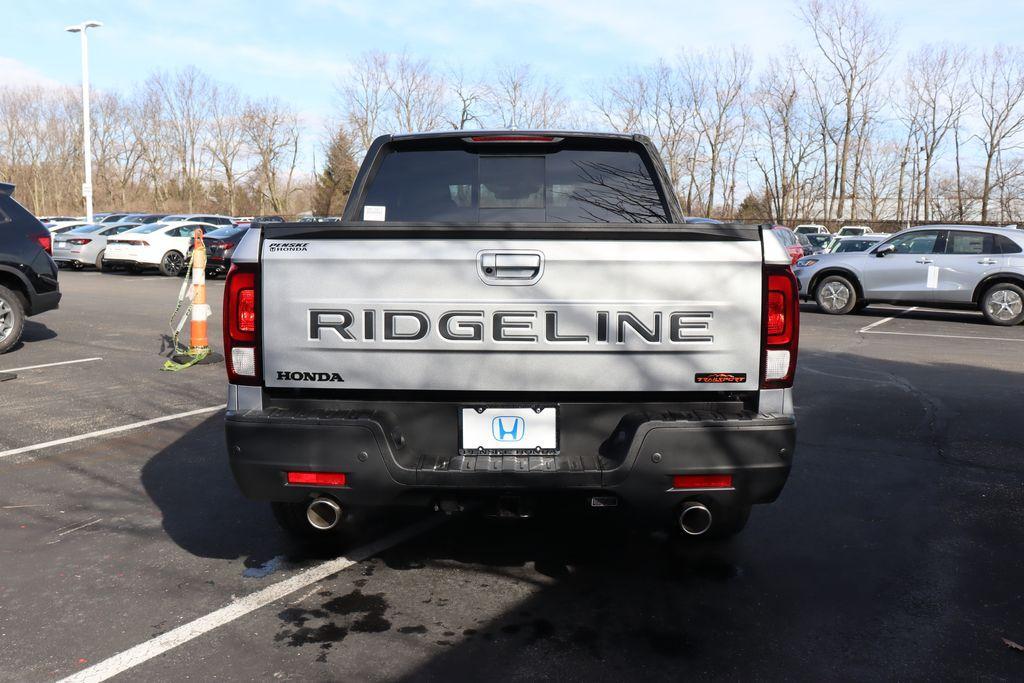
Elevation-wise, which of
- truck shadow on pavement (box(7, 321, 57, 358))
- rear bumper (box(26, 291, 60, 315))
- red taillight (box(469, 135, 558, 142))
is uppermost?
red taillight (box(469, 135, 558, 142))

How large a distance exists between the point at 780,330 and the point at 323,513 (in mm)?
2035

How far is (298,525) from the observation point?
4.32 metres

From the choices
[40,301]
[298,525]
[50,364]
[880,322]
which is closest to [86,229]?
[40,301]

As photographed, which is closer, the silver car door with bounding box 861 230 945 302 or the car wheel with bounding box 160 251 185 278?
the silver car door with bounding box 861 230 945 302

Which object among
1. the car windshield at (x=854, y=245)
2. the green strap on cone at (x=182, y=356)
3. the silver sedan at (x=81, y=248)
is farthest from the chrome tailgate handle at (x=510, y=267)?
the silver sedan at (x=81, y=248)

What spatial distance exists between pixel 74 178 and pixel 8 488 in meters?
87.5

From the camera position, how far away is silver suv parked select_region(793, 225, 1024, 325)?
49.9ft

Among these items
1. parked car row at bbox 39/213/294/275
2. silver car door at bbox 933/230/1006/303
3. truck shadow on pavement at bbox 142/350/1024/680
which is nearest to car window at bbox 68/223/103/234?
parked car row at bbox 39/213/294/275

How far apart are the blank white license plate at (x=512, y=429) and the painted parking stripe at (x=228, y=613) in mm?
1106

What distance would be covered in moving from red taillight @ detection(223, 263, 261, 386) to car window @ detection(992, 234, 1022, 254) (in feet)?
49.9

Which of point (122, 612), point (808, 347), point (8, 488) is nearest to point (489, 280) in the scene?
point (122, 612)

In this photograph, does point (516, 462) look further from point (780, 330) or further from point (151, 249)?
point (151, 249)

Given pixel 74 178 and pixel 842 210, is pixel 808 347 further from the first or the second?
pixel 74 178

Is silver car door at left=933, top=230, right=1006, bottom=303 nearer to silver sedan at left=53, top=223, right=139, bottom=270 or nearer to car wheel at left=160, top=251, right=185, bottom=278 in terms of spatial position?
car wheel at left=160, top=251, right=185, bottom=278
